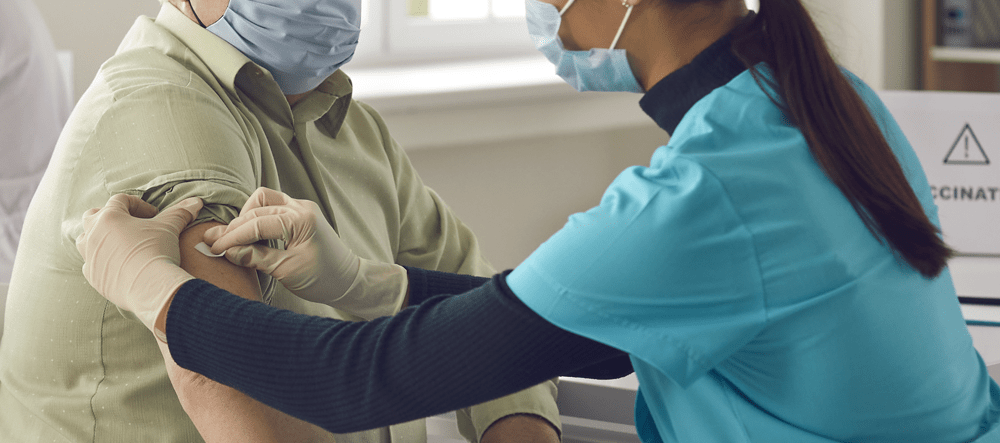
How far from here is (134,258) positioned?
0.87 metres

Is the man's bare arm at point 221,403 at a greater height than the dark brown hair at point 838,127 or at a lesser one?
lesser

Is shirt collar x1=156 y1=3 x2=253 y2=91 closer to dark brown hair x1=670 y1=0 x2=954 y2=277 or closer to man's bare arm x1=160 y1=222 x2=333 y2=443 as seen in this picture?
man's bare arm x1=160 y1=222 x2=333 y2=443

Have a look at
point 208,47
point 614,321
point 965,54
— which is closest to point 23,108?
point 208,47

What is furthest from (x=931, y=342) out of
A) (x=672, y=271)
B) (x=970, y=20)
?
(x=970, y=20)

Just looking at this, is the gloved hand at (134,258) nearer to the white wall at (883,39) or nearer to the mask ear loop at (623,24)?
the mask ear loop at (623,24)

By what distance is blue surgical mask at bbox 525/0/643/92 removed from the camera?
1.04 meters

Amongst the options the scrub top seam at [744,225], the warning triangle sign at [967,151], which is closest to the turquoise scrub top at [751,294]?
the scrub top seam at [744,225]

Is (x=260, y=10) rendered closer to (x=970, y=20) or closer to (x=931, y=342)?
(x=931, y=342)

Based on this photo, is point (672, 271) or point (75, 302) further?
point (75, 302)

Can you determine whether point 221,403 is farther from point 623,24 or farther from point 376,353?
point 623,24

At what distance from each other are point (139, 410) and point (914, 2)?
3.18 metres

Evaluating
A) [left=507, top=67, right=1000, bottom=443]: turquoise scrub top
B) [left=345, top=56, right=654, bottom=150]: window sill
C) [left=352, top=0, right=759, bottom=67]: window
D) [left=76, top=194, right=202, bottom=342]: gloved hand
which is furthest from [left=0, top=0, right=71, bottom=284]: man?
[left=507, top=67, right=1000, bottom=443]: turquoise scrub top

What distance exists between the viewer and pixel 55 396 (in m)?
1.04

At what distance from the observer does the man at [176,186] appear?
37.3 inches
